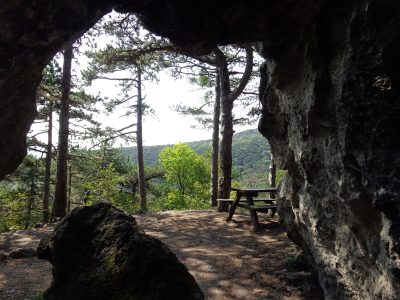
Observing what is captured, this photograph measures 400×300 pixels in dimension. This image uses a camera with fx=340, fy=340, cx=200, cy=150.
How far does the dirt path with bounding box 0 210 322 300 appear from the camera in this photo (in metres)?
4.80

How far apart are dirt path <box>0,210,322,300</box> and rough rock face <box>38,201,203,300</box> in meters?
1.15

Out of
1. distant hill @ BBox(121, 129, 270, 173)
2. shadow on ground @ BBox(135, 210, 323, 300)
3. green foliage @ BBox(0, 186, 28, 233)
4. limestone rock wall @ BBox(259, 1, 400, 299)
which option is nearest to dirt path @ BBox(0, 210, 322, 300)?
shadow on ground @ BBox(135, 210, 323, 300)

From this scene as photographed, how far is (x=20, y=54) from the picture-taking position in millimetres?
4195

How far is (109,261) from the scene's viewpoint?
11.8 feet

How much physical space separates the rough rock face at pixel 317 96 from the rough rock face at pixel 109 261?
1492 mm

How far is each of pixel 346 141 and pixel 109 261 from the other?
2.70 metres

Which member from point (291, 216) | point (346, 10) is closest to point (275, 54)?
point (346, 10)

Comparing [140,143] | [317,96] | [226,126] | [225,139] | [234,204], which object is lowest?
[234,204]

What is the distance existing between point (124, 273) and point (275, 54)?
353 centimetres

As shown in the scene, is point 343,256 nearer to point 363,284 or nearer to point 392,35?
point 363,284

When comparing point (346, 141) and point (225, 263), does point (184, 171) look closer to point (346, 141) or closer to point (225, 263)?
point (225, 263)

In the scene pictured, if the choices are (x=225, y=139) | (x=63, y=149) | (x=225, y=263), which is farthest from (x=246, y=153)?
(x=225, y=263)

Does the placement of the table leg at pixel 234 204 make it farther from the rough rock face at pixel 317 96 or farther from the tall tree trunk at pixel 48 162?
the tall tree trunk at pixel 48 162

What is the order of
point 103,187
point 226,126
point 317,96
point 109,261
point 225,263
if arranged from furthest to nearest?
1. point 103,187
2. point 226,126
3. point 225,263
4. point 317,96
5. point 109,261
